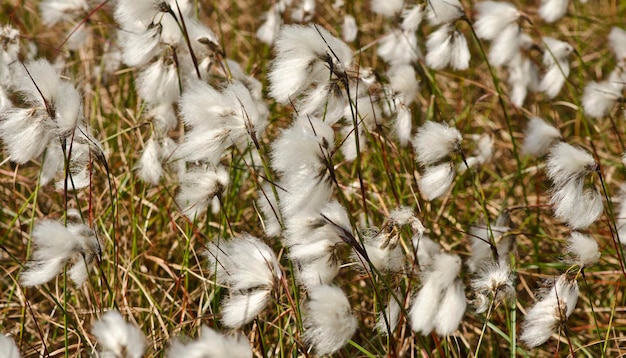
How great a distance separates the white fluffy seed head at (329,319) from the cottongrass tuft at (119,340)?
0.33 metres

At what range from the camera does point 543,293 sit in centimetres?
168

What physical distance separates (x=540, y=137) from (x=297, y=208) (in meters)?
0.93

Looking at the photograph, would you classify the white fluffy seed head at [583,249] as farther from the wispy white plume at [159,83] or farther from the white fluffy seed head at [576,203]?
the wispy white plume at [159,83]

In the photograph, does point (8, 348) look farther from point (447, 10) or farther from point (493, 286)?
point (447, 10)

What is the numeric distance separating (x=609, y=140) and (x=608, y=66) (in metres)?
0.55

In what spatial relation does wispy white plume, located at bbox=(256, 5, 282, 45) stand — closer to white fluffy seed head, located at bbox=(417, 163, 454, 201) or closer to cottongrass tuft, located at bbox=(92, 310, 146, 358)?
white fluffy seed head, located at bbox=(417, 163, 454, 201)

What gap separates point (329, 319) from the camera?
4.44 feet

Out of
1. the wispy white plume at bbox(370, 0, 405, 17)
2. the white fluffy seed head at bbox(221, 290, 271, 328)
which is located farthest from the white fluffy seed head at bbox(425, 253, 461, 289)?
the wispy white plume at bbox(370, 0, 405, 17)

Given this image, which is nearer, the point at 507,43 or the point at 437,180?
the point at 437,180

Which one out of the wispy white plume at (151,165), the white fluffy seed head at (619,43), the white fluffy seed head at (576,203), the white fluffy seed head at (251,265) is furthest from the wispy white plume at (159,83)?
the white fluffy seed head at (619,43)

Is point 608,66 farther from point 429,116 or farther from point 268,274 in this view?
point 268,274

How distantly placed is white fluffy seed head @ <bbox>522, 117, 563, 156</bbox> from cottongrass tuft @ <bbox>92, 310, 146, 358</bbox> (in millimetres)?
1273

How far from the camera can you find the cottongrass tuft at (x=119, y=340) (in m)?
1.22

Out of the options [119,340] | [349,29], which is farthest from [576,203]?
[349,29]
